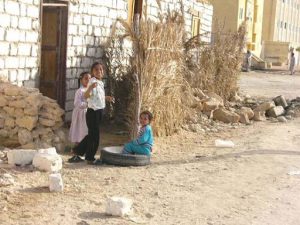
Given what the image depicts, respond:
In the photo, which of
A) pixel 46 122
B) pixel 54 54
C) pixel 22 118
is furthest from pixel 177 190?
pixel 54 54

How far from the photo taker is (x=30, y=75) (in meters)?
8.67

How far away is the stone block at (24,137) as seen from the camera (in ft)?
25.3

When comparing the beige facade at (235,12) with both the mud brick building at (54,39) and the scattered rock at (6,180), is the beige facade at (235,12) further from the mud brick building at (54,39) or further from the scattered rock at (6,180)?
the scattered rock at (6,180)

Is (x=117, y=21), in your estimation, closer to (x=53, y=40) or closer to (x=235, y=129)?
(x=53, y=40)

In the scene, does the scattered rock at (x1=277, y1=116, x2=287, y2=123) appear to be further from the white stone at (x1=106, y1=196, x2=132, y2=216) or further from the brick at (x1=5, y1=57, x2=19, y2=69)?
the white stone at (x1=106, y1=196, x2=132, y2=216)

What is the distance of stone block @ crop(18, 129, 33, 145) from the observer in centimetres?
771

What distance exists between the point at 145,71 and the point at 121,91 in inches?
61.7

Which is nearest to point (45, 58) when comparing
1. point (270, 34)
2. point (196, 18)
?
point (196, 18)

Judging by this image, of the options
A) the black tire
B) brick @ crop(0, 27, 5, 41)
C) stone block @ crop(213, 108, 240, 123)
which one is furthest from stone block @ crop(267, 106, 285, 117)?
brick @ crop(0, 27, 5, 41)

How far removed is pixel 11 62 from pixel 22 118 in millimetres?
1000

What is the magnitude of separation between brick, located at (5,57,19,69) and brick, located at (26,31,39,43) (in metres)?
0.44

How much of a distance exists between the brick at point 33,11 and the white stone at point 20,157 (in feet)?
8.50

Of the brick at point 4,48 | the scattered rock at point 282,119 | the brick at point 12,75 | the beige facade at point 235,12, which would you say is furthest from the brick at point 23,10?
the beige facade at point 235,12

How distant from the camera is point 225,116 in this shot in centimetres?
1288
